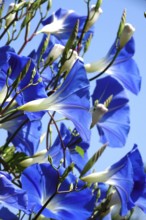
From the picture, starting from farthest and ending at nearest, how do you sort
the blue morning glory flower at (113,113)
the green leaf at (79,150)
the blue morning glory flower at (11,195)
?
the blue morning glory flower at (113,113)
the green leaf at (79,150)
the blue morning glory flower at (11,195)

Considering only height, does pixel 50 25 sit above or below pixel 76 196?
above

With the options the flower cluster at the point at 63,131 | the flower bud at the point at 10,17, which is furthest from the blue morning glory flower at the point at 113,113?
the flower bud at the point at 10,17

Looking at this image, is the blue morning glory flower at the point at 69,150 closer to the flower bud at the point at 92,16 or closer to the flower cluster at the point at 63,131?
the flower cluster at the point at 63,131

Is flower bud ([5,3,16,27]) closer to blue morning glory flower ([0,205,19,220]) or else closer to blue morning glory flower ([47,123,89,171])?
blue morning glory flower ([47,123,89,171])

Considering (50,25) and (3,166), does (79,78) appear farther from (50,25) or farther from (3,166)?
(50,25)

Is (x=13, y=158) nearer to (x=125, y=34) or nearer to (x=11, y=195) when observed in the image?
(x=11, y=195)

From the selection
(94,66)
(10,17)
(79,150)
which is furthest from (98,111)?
(10,17)

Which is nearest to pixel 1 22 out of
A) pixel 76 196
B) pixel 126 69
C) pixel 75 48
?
pixel 75 48
